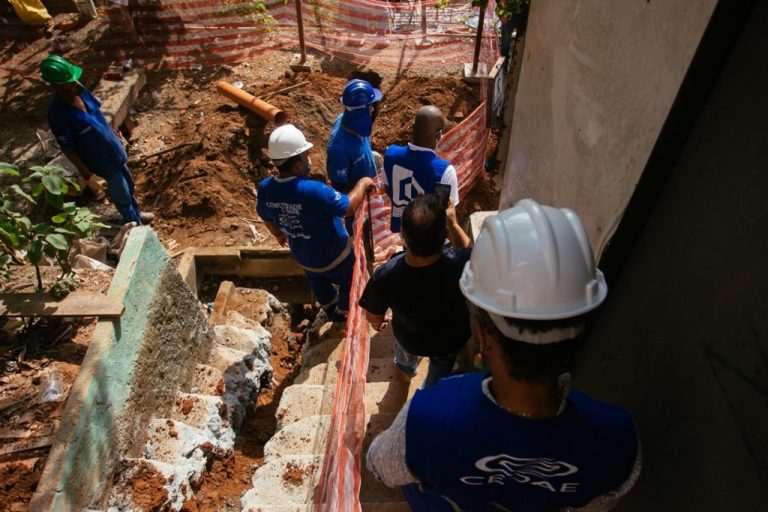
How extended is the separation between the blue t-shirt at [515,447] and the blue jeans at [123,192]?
20.9 feet

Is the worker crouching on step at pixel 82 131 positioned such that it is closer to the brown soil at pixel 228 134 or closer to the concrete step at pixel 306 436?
the brown soil at pixel 228 134

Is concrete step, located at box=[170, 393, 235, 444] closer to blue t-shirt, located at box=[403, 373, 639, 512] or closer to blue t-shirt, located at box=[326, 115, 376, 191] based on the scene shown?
blue t-shirt, located at box=[326, 115, 376, 191]

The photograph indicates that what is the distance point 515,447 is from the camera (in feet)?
5.30

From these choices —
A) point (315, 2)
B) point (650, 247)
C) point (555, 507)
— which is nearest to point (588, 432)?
point (555, 507)

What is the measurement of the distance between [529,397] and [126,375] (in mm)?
3060

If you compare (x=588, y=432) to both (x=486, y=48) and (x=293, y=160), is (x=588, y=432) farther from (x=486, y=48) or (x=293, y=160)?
(x=486, y=48)

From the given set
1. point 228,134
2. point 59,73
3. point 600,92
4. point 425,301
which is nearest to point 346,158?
point 425,301

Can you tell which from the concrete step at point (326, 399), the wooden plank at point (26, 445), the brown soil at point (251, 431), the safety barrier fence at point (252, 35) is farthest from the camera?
the safety barrier fence at point (252, 35)

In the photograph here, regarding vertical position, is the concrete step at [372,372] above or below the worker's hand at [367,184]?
below

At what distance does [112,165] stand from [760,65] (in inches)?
272

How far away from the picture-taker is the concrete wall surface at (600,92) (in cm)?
204

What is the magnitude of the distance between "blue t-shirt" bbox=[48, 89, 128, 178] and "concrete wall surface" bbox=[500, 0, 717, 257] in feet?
17.3

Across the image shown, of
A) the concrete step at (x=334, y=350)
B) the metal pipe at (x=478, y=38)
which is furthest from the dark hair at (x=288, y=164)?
the metal pipe at (x=478, y=38)

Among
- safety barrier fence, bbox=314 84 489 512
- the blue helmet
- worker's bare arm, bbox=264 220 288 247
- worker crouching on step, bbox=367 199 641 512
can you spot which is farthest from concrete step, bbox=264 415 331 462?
the blue helmet
